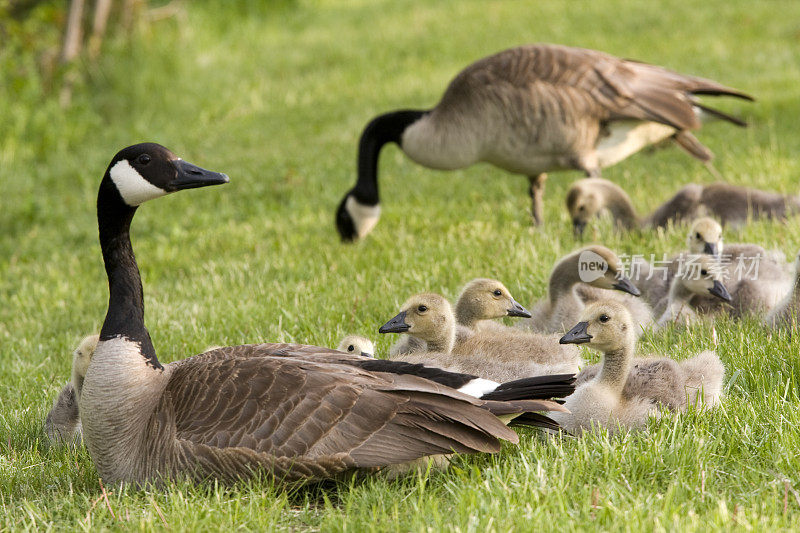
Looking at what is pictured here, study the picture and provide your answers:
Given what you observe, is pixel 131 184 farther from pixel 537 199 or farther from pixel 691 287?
pixel 537 199

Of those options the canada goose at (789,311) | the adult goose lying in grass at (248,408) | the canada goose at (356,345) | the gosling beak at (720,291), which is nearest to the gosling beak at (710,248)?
the gosling beak at (720,291)

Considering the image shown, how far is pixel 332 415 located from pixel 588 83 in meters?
5.93

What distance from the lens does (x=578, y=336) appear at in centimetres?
468

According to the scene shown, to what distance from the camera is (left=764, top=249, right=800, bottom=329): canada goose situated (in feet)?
17.5

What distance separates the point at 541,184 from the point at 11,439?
5.85 metres

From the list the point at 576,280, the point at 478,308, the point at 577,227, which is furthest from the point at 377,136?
the point at 478,308

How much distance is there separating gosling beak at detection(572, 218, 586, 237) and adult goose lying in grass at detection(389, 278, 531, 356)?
2620 millimetres

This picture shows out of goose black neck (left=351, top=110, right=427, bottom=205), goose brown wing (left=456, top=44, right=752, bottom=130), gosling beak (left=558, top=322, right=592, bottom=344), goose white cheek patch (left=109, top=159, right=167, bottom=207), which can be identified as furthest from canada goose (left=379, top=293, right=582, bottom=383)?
goose black neck (left=351, top=110, right=427, bottom=205)

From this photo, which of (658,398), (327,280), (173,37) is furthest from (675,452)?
(173,37)

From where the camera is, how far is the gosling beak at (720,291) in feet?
18.9

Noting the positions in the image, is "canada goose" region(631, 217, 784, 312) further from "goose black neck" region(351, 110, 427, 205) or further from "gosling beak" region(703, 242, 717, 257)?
"goose black neck" region(351, 110, 427, 205)

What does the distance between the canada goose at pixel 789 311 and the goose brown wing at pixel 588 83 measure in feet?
12.1

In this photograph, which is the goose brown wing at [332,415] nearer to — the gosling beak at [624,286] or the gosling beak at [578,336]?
the gosling beak at [578,336]

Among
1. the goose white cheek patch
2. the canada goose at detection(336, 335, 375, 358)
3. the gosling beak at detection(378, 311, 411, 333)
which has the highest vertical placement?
the goose white cheek patch
